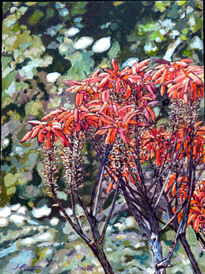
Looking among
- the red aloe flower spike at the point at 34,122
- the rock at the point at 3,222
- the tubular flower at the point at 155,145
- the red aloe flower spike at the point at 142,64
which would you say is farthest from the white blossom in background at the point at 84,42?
the rock at the point at 3,222

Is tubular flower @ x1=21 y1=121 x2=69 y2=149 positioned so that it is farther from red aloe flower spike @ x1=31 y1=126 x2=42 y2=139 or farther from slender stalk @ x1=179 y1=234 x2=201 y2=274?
slender stalk @ x1=179 y1=234 x2=201 y2=274

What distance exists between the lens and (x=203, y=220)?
3.67 ft

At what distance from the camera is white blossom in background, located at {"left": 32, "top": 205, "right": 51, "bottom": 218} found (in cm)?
125

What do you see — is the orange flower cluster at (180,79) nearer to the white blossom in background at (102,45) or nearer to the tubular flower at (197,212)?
the white blossom in background at (102,45)

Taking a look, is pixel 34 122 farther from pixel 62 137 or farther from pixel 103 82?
pixel 103 82

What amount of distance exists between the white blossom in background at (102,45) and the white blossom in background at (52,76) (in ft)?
0.62

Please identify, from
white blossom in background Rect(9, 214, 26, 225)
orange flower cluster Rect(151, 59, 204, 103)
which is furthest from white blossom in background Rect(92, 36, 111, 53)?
white blossom in background Rect(9, 214, 26, 225)

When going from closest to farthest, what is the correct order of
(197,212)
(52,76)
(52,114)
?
1. (197,212)
2. (52,114)
3. (52,76)

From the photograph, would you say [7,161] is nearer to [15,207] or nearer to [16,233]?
[15,207]

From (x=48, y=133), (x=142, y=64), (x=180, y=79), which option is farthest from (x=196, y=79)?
(x=48, y=133)

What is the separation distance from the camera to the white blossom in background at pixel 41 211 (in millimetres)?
1253

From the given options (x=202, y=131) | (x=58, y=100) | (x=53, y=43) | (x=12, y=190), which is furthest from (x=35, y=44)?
(x=202, y=131)

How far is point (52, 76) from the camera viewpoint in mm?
1335

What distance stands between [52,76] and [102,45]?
248 mm
